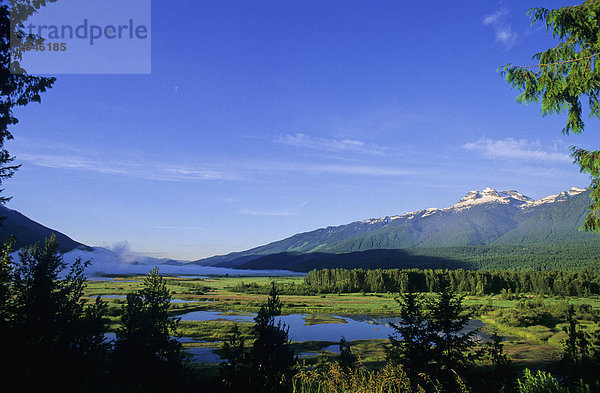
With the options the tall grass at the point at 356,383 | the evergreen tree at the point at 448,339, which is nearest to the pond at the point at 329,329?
the evergreen tree at the point at 448,339

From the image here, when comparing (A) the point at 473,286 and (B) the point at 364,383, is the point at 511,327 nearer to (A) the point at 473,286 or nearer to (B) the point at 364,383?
(A) the point at 473,286

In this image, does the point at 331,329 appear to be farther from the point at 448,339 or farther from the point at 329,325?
the point at 448,339

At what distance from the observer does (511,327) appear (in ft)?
250

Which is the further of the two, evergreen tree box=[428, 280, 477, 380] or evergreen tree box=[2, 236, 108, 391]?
evergreen tree box=[428, 280, 477, 380]

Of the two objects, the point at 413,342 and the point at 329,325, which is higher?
the point at 413,342

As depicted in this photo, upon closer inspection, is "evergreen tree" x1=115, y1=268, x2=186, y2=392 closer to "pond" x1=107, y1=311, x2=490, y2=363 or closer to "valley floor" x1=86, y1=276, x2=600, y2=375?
"valley floor" x1=86, y1=276, x2=600, y2=375

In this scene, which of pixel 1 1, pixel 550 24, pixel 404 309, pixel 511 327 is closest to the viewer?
pixel 550 24

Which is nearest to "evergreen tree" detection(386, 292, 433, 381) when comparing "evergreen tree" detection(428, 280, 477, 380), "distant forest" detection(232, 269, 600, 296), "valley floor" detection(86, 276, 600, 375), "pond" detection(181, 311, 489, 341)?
"evergreen tree" detection(428, 280, 477, 380)

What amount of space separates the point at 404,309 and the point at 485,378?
27.0ft

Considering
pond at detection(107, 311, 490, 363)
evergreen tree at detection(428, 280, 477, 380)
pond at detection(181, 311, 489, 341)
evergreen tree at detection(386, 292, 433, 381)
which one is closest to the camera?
evergreen tree at detection(428, 280, 477, 380)

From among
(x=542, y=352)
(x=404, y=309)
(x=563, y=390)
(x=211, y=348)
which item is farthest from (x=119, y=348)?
(x=542, y=352)

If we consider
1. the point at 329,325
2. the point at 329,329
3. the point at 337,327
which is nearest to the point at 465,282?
the point at 329,325

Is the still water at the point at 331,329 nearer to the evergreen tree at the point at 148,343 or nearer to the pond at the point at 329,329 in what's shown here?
the pond at the point at 329,329

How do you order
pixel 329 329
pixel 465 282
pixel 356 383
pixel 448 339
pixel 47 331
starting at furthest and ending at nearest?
pixel 465 282
pixel 329 329
pixel 448 339
pixel 47 331
pixel 356 383
